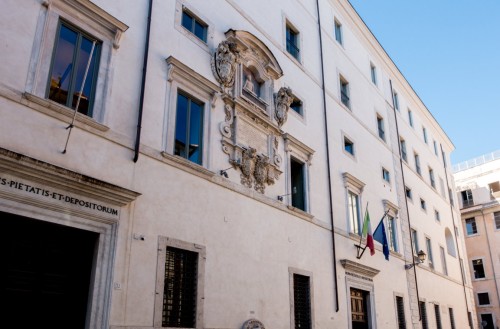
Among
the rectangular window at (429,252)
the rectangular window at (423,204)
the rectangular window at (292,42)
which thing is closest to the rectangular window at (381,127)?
the rectangular window at (423,204)

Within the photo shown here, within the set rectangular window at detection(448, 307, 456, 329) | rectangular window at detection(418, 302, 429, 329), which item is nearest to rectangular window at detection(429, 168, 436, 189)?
rectangular window at detection(448, 307, 456, 329)

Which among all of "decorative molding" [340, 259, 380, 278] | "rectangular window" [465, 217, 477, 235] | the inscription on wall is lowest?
the inscription on wall

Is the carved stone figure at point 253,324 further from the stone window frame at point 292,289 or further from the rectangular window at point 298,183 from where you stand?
the rectangular window at point 298,183

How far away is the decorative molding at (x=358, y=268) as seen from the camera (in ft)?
50.7

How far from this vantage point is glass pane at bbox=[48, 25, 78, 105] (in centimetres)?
873

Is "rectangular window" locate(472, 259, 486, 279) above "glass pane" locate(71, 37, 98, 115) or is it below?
above

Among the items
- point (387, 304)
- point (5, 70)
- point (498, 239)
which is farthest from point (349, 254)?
point (498, 239)

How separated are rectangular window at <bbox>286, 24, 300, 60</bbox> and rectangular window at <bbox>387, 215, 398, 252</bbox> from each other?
7.96m

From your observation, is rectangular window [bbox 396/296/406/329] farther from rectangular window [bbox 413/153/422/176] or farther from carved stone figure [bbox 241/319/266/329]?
carved stone figure [bbox 241/319/266/329]

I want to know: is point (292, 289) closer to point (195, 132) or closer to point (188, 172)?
point (188, 172)

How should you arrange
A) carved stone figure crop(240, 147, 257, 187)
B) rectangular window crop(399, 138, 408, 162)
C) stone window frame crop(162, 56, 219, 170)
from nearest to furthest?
stone window frame crop(162, 56, 219, 170)
carved stone figure crop(240, 147, 257, 187)
rectangular window crop(399, 138, 408, 162)

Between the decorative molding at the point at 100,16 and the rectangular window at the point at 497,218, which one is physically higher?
the rectangular window at the point at 497,218

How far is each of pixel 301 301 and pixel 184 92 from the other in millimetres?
6288

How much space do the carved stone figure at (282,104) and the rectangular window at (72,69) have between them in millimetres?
6022
